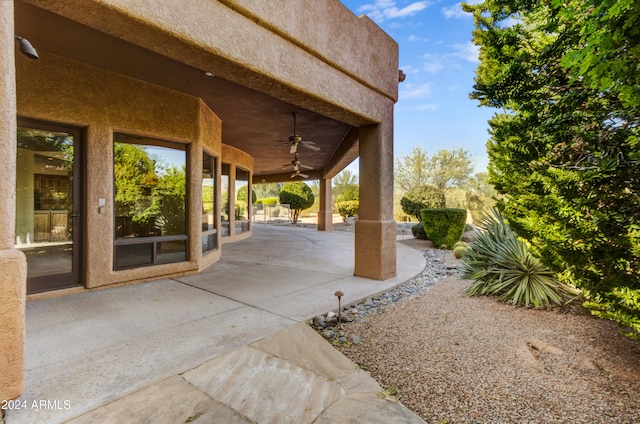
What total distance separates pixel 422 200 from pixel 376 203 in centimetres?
914

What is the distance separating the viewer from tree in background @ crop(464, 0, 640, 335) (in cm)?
173

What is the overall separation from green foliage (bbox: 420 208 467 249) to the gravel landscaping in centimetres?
518

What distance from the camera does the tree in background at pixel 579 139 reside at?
1729 mm

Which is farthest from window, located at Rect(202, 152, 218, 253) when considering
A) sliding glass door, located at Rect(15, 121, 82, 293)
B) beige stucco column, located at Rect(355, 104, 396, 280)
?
beige stucco column, located at Rect(355, 104, 396, 280)

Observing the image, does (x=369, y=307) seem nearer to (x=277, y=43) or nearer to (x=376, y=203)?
(x=376, y=203)

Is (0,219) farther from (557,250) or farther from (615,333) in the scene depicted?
(615,333)

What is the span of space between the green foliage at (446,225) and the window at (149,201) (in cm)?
716

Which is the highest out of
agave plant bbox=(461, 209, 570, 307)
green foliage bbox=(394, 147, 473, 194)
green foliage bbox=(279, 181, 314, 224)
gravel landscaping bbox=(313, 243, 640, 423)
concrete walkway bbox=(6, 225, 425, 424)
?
green foliage bbox=(394, 147, 473, 194)

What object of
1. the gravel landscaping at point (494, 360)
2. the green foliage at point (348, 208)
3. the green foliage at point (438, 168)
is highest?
the green foliage at point (438, 168)

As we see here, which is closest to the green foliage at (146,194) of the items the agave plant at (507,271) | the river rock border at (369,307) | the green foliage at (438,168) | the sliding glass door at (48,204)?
the sliding glass door at (48,204)

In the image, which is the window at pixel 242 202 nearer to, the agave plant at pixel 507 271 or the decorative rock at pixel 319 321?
the decorative rock at pixel 319 321

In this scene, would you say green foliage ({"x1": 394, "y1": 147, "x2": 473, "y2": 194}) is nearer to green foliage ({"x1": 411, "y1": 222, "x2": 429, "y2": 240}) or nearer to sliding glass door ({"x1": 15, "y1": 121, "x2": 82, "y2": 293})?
green foliage ({"x1": 411, "y1": 222, "x2": 429, "y2": 240})

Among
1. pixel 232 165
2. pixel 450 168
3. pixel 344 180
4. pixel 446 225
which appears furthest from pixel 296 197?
pixel 344 180

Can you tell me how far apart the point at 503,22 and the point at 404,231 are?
10056 mm
